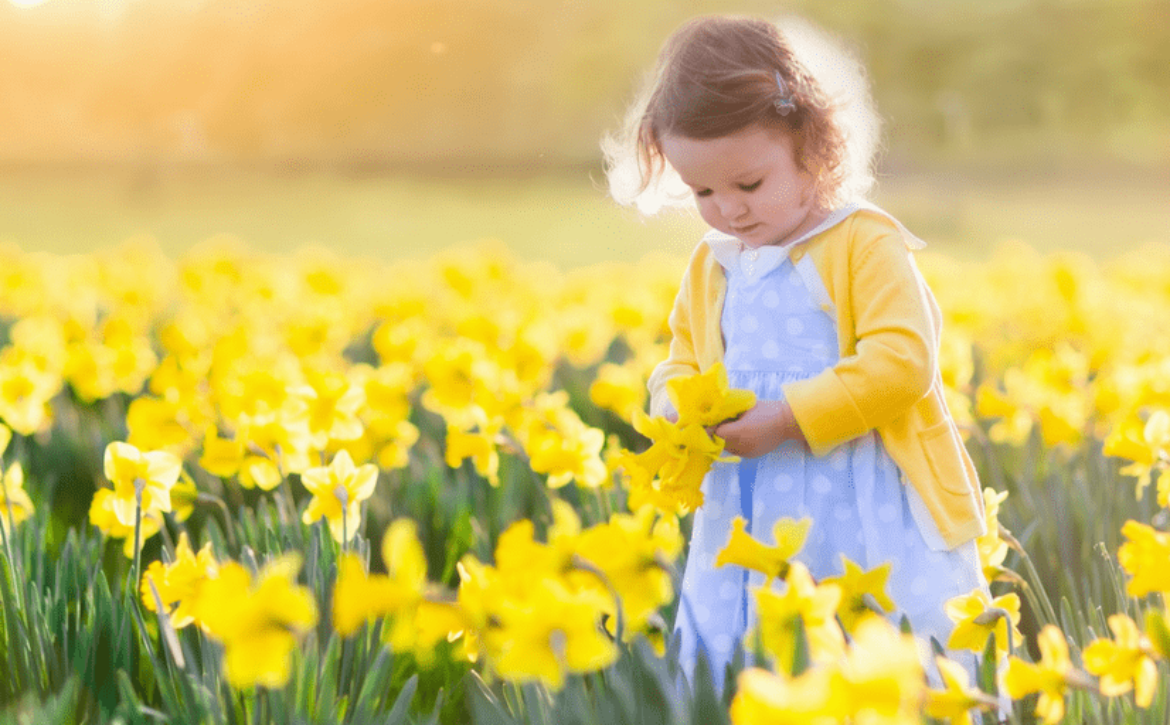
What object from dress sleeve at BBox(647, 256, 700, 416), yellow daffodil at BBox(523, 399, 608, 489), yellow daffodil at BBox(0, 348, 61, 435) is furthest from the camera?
yellow daffodil at BBox(0, 348, 61, 435)

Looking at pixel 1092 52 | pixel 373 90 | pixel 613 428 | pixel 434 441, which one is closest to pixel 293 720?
pixel 434 441

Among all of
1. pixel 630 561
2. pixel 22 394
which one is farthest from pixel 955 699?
pixel 22 394

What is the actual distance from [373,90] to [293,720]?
5.83m

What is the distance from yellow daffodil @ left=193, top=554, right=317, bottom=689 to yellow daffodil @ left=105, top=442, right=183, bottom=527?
79 cm

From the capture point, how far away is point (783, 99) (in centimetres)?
147

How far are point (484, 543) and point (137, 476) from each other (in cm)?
73

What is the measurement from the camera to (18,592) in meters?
1.58

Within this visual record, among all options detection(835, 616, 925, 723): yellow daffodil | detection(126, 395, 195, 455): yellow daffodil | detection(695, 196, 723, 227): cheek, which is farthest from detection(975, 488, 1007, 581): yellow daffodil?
detection(126, 395, 195, 455): yellow daffodil

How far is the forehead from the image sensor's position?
4.75ft

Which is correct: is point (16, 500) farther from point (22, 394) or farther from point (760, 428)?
point (760, 428)

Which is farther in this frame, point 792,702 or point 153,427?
point 153,427

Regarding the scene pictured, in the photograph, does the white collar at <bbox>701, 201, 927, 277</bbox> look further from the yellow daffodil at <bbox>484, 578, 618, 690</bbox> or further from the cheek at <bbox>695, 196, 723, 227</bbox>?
the yellow daffodil at <bbox>484, 578, 618, 690</bbox>

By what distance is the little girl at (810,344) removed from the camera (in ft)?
4.66

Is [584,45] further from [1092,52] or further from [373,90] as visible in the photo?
[1092,52]
